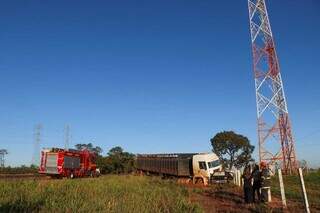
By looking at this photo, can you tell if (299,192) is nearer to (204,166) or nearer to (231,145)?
(204,166)

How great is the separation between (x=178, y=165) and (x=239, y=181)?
11.6 m

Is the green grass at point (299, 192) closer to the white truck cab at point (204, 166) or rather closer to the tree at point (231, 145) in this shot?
the white truck cab at point (204, 166)

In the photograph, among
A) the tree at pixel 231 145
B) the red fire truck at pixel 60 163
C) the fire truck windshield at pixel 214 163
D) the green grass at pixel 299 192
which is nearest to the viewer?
the green grass at pixel 299 192

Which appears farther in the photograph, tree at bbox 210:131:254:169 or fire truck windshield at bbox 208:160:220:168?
tree at bbox 210:131:254:169

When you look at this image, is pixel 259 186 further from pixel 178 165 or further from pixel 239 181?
pixel 178 165

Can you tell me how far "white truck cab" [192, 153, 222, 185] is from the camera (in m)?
38.5

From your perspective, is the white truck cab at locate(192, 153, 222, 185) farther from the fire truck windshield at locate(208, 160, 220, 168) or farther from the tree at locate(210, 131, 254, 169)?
the tree at locate(210, 131, 254, 169)

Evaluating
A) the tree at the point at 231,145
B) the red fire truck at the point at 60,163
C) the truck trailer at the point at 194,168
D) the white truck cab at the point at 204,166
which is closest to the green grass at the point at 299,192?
the truck trailer at the point at 194,168

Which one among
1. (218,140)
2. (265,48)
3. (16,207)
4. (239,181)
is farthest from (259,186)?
(218,140)

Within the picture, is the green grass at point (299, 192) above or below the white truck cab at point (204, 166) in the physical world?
below

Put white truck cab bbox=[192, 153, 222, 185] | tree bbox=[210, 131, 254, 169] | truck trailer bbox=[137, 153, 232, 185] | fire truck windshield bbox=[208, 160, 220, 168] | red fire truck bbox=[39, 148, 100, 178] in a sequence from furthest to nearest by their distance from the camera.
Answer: tree bbox=[210, 131, 254, 169]
red fire truck bbox=[39, 148, 100, 178]
fire truck windshield bbox=[208, 160, 220, 168]
white truck cab bbox=[192, 153, 222, 185]
truck trailer bbox=[137, 153, 232, 185]

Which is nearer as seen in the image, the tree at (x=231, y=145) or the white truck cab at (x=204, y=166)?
the white truck cab at (x=204, y=166)

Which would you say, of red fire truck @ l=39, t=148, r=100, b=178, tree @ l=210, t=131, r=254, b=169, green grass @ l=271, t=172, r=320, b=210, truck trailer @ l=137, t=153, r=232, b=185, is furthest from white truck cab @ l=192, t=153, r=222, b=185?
tree @ l=210, t=131, r=254, b=169

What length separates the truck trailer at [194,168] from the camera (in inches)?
1454
